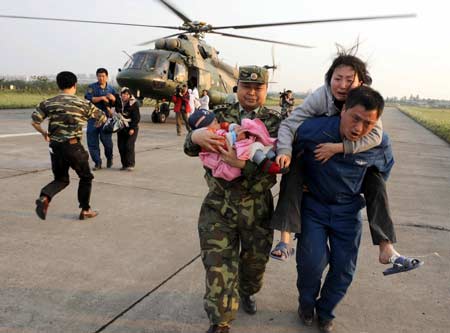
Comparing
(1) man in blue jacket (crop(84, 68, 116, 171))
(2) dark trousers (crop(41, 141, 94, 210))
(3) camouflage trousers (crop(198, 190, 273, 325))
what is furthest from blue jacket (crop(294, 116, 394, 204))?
(1) man in blue jacket (crop(84, 68, 116, 171))

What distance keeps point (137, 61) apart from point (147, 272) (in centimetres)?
1339

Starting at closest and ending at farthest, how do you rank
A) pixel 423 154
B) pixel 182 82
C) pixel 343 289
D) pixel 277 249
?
pixel 277 249
pixel 343 289
pixel 423 154
pixel 182 82

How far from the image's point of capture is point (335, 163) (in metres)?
2.49

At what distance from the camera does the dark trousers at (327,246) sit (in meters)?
2.57

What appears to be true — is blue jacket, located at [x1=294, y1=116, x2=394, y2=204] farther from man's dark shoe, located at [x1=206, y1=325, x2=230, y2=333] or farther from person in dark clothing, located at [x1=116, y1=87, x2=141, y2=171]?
person in dark clothing, located at [x1=116, y1=87, x2=141, y2=171]

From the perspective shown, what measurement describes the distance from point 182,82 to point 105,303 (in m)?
14.2

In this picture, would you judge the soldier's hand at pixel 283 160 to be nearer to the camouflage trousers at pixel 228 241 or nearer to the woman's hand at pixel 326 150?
the woman's hand at pixel 326 150

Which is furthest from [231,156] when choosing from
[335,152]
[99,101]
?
[99,101]

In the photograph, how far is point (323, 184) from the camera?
254 centimetres

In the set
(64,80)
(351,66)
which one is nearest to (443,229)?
(351,66)

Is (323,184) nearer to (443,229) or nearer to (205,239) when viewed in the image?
(205,239)

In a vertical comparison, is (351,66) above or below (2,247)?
above

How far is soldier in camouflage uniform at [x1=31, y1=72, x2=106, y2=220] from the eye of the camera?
14.2 ft

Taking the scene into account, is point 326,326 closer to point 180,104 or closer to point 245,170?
point 245,170
